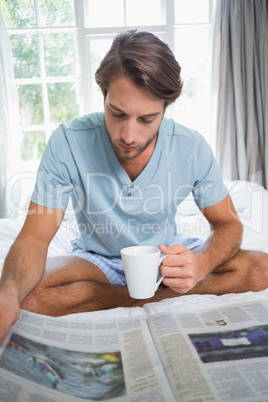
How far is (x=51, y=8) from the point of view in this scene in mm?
3264

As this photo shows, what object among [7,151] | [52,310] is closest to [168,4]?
[7,151]

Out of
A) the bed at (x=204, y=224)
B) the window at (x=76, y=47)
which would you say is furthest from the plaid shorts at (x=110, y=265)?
the window at (x=76, y=47)

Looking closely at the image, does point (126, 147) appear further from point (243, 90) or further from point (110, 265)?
point (243, 90)

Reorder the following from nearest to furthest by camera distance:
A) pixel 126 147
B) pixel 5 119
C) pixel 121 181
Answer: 1. pixel 126 147
2. pixel 121 181
3. pixel 5 119

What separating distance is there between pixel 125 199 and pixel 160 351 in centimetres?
62

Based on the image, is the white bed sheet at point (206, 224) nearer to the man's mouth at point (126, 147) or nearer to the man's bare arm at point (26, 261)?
the man's bare arm at point (26, 261)

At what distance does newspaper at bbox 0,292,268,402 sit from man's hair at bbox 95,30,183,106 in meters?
0.67

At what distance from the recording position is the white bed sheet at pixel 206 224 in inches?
72.9

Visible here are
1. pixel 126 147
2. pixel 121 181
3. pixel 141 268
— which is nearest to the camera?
pixel 141 268

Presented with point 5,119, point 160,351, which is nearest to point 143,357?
point 160,351

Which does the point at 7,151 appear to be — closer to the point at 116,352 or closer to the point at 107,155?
the point at 107,155

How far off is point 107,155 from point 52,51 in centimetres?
250

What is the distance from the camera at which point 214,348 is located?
2.53 ft

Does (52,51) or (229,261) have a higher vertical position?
(52,51)
